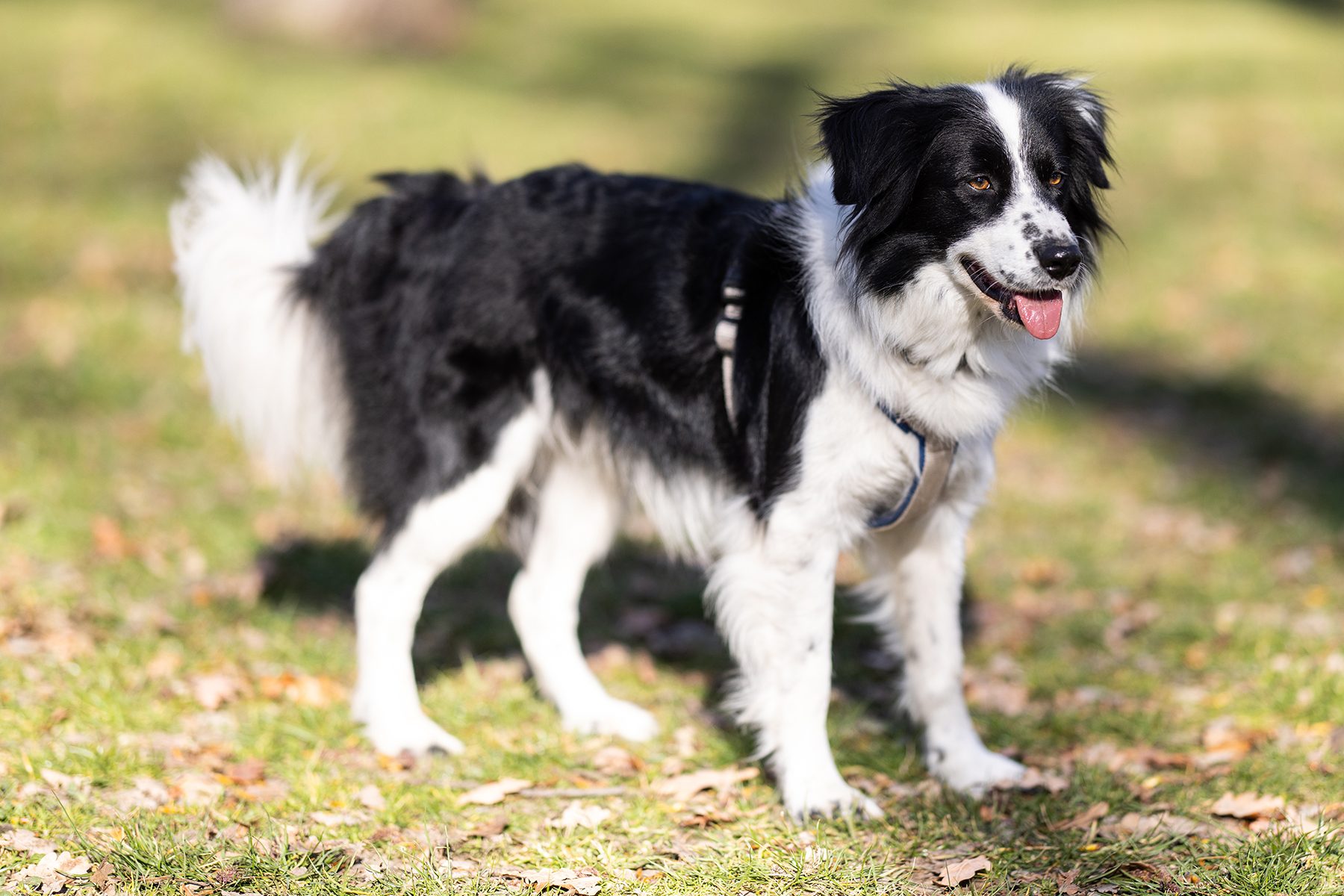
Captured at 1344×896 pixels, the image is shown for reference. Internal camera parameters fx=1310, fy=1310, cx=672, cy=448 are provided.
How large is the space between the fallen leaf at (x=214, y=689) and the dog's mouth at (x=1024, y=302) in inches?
113

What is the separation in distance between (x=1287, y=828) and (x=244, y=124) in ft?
40.0

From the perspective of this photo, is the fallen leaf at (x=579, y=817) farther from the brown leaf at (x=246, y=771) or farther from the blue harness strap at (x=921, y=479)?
the blue harness strap at (x=921, y=479)

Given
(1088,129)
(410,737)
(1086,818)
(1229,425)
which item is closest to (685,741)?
(410,737)

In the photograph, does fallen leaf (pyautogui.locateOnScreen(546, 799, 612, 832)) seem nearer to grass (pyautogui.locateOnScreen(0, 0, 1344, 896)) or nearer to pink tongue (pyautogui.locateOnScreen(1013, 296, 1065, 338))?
grass (pyautogui.locateOnScreen(0, 0, 1344, 896))

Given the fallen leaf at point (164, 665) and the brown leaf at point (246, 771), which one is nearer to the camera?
the brown leaf at point (246, 771)

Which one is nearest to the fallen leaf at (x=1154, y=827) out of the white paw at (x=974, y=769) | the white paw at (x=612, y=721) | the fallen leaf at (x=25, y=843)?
the white paw at (x=974, y=769)

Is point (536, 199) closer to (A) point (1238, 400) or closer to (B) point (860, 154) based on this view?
(B) point (860, 154)

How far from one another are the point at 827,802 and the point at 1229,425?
5.41 metres

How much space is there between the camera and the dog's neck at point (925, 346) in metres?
3.62

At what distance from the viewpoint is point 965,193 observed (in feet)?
11.5

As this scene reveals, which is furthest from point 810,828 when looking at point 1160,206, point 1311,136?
point 1311,136

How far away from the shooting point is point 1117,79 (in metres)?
15.9

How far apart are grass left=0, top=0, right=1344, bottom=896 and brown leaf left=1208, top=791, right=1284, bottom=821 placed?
0.05 m

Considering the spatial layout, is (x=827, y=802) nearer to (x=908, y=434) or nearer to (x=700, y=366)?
(x=908, y=434)
